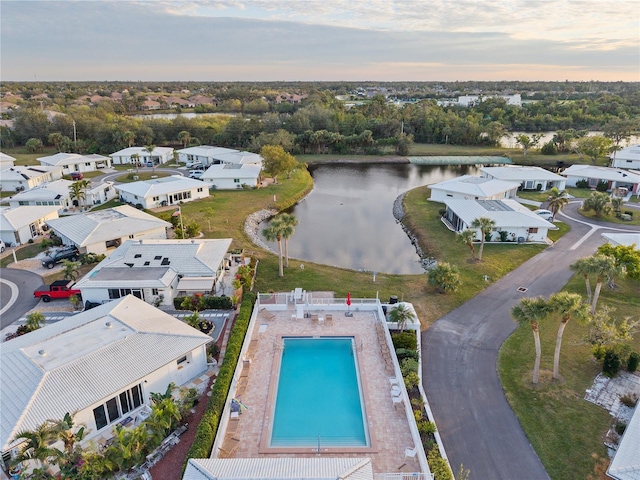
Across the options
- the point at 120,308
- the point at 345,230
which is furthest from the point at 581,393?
the point at 345,230

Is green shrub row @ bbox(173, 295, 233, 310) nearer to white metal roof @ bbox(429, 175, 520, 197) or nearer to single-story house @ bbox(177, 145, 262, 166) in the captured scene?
white metal roof @ bbox(429, 175, 520, 197)

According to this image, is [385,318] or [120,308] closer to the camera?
[120,308]

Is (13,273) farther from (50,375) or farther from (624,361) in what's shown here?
(624,361)

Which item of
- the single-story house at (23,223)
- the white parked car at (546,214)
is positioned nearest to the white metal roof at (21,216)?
the single-story house at (23,223)

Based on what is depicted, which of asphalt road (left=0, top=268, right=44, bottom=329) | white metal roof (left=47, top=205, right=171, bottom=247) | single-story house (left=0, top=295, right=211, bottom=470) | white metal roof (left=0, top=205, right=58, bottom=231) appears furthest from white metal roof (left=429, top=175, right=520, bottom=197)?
white metal roof (left=0, top=205, right=58, bottom=231)

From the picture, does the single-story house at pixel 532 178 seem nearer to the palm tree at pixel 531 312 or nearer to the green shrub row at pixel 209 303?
the palm tree at pixel 531 312

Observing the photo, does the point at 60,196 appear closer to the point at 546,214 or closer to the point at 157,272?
the point at 157,272

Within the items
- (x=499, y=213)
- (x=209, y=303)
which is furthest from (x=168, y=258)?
(x=499, y=213)
